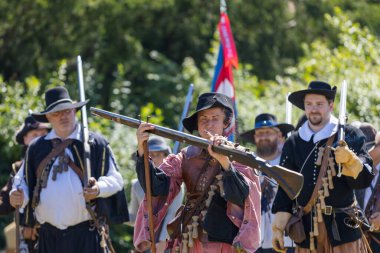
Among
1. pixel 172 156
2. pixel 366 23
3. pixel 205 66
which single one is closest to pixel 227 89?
pixel 172 156

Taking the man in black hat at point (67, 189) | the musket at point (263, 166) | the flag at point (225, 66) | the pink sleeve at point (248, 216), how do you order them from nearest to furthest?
the musket at point (263, 166) → the pink sleeve at point (248, 216) → the man in black hat at point (67, 189) → the flag at point (225, 66)

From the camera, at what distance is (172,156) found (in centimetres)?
842

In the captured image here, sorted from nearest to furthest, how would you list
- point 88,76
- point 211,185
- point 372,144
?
point 211,185 < point 372,144 < point 88,76

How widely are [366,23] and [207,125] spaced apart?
15.1 metres

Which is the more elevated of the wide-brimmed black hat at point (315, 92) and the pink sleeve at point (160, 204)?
the wide-brimmed black hat at point (315, 92)

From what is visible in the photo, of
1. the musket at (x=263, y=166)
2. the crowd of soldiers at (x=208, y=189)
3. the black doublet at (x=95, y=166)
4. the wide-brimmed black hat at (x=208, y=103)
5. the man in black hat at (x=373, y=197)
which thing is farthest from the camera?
the man in black hat at (x=373, y=197)

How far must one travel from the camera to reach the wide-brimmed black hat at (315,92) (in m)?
9.29

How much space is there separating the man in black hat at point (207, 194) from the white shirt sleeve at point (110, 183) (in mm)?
1616

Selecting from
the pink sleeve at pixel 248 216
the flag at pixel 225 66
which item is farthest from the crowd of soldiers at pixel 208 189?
the flag at pixel 225 66

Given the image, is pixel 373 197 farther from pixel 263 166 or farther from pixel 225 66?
pixel 263 166

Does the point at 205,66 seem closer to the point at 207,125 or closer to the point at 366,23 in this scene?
the point at 366,23

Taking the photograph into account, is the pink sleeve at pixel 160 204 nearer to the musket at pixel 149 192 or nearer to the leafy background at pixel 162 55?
the musket at pixel 149 192

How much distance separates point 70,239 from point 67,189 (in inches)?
18.5

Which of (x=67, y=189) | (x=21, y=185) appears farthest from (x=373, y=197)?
(x=21, y=185)
